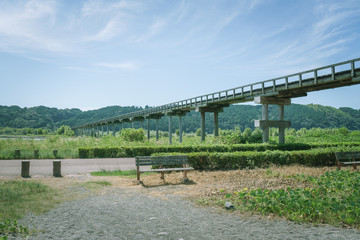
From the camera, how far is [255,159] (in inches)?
485

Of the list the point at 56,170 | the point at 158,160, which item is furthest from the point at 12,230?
the point at 56,170

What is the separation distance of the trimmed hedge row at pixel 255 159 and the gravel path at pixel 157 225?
5.20m

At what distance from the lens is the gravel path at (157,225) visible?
464 centimetres

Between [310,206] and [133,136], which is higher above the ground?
[133,136]

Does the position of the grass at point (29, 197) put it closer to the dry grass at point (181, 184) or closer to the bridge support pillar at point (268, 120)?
the dry grass at point (181, 184)

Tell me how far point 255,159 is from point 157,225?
8148mm

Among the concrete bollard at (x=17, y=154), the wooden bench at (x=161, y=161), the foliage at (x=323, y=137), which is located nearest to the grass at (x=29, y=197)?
the wooden bench at (x=161, y=161)

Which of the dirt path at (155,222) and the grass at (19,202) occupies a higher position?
the grass at (19,202)

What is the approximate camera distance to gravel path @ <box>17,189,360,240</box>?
Result: 15.2ft

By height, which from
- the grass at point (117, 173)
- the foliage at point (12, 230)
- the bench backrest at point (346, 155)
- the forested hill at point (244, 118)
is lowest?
the foliage at point (12, 230)

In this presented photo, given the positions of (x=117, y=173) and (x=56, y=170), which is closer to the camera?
(x=56, y=170)

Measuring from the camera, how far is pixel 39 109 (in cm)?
14525

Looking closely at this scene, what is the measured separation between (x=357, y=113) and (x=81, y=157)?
469 ft

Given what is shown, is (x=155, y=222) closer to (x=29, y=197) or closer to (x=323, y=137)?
(x=29, y=197)
